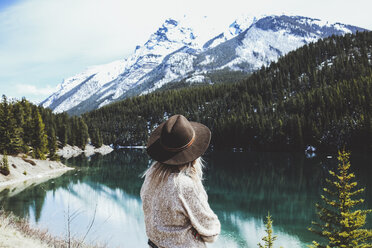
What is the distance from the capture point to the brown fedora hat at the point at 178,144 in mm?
2821

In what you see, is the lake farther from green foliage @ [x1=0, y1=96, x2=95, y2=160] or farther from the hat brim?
the hat brim

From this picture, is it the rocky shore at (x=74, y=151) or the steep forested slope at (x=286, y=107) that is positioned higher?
the steep forested slope at (x=286, y=107)

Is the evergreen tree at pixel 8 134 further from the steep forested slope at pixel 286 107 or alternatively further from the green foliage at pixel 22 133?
the steep forested slope at pixel 286 107

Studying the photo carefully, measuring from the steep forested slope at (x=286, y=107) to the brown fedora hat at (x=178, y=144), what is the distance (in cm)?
7668

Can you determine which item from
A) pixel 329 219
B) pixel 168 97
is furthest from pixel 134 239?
pixel 168 97

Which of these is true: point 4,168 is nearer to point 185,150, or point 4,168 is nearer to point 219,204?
point 219,204

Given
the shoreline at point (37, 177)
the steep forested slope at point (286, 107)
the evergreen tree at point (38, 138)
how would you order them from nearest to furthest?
the shoreline at point (37, 177), the evergreen tree at point (38, 138), the steep forested slope at point (286, 107)

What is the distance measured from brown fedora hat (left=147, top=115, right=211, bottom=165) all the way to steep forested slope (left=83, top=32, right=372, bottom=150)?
76677 mm

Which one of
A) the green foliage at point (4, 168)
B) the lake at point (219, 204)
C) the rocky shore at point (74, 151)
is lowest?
the lake at point (219, 204)

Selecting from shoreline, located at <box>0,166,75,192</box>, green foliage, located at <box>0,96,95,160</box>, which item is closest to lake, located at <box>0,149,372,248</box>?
shoreline, located at <box>0,166,75,192</box>

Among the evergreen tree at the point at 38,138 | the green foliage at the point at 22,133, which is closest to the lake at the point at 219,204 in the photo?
the evergreen tree at the point at 38,138

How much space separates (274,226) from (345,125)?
62.0m

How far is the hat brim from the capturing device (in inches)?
110

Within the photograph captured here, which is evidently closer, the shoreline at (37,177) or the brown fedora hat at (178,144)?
the brown fedora hat at (178,144)
